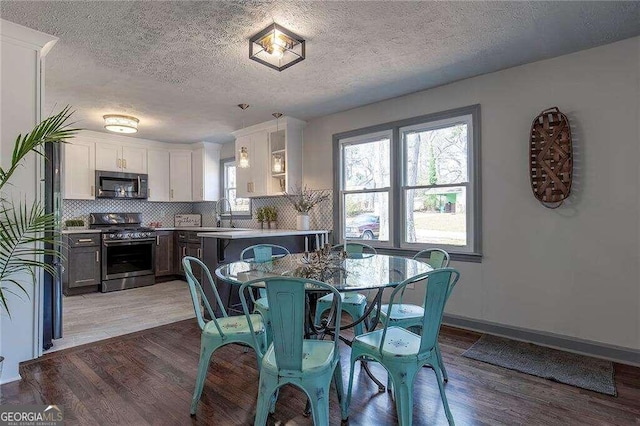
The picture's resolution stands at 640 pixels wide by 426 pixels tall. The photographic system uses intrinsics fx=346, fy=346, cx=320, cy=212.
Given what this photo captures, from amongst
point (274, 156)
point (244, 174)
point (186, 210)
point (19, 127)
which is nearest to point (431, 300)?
point (19, 127)

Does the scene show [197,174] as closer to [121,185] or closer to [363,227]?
[121,185]

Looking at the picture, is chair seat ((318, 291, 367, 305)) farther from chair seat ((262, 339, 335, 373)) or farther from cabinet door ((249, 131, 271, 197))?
cabinet door ((249, 131, 271, 197))

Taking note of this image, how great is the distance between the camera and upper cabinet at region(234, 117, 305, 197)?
16.0 feet

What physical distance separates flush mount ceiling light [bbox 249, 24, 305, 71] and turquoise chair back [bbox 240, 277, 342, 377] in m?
1.83

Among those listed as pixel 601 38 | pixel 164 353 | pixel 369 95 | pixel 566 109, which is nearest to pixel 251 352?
pixel 164 353

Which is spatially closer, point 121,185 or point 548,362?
point 548,362

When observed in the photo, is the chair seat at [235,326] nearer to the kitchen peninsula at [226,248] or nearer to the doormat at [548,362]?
the kitchen peninsula at [226,248]

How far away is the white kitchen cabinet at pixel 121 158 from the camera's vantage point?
18.4 feet

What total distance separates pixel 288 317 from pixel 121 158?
549 cm

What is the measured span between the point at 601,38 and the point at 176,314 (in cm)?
482

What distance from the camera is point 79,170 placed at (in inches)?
212

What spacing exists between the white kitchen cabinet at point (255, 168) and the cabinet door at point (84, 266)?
2.32 metres

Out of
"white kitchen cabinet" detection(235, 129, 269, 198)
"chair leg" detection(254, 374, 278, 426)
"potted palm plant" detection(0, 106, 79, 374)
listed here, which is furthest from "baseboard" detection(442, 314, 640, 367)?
"potted palm plant" detection(0, 106, 79, 374)

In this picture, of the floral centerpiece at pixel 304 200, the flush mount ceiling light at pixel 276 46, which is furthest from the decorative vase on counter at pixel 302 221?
the flush mount ceiling light at pixel 276 46
